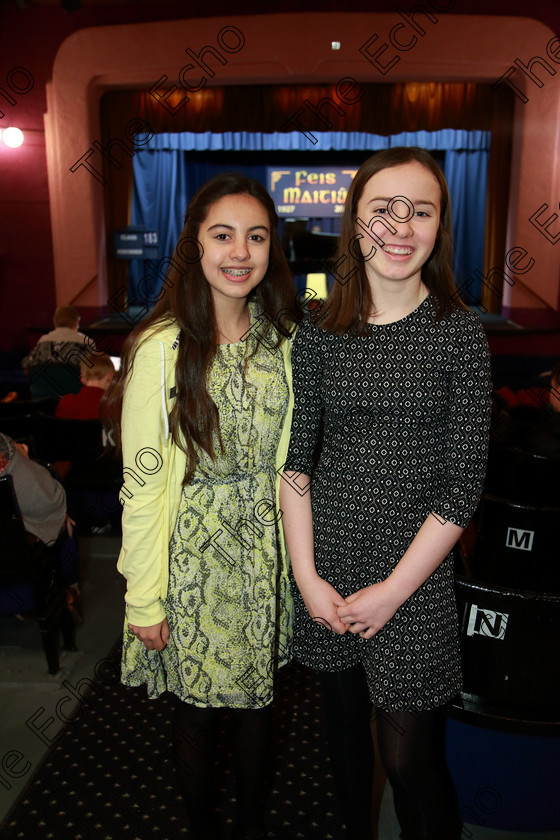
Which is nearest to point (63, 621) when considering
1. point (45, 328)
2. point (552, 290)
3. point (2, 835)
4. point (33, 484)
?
point (33, 484)

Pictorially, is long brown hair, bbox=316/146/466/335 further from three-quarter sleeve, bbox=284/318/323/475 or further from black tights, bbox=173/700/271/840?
black tights, bbox=173/700/271/840

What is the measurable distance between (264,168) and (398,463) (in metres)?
9.67

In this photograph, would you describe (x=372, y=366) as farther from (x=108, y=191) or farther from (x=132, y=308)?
(x=132, y=308)

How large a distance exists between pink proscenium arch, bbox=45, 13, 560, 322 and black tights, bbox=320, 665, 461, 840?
694 cm

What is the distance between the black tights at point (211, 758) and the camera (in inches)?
58.6

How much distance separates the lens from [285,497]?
138cm

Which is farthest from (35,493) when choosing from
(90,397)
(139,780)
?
(90,397)

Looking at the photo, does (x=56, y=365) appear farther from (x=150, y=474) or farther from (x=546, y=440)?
(x=150, y=474)

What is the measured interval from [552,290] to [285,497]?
7.12m

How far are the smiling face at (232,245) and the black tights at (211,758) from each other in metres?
0.91

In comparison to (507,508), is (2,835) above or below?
below

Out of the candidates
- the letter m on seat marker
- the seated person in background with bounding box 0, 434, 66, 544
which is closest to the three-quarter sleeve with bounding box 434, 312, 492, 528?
the letter m on seat marker

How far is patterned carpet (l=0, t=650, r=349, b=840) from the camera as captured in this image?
1.74 meters

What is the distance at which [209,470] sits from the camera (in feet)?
4.67
